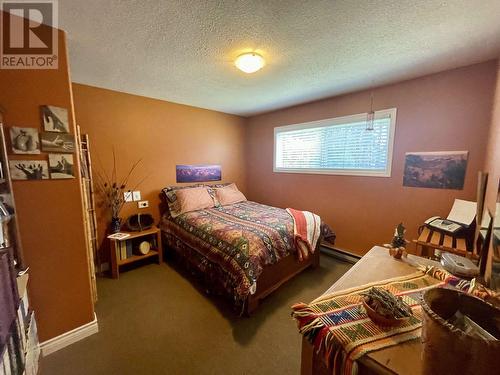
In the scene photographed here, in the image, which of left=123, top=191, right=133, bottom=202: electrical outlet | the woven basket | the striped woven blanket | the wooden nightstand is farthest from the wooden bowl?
left=123, top=191, right=133, bottom=202: electrical outlet

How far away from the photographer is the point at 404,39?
1.54 m

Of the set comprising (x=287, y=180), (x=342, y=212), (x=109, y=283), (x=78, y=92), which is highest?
(x=78, y=92)

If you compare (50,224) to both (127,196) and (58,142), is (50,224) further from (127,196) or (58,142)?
(127,196)

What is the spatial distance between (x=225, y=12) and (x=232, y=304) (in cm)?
235

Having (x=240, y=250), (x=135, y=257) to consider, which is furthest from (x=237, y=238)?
(x=135, y=257)

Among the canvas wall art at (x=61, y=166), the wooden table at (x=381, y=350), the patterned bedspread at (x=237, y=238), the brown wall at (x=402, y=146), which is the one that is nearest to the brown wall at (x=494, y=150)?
the brown wall at (x=402, y=146)

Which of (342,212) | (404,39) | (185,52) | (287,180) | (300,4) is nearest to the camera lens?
(300,4)

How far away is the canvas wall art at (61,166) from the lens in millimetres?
1412

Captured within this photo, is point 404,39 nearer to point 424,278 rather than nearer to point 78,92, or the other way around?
point 424,278

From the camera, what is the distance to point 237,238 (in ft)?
6.26

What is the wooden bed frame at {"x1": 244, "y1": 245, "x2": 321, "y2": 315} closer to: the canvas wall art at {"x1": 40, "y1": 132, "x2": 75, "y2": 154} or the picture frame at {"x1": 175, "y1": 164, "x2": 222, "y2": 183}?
the canvas wall art at {"x1": 40, "y1": 132, "x2": 75, "y2": 154}

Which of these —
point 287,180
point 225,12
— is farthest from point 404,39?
point 287,180

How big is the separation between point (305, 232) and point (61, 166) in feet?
7.32

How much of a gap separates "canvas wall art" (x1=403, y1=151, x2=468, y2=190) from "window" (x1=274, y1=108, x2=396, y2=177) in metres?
0.21
